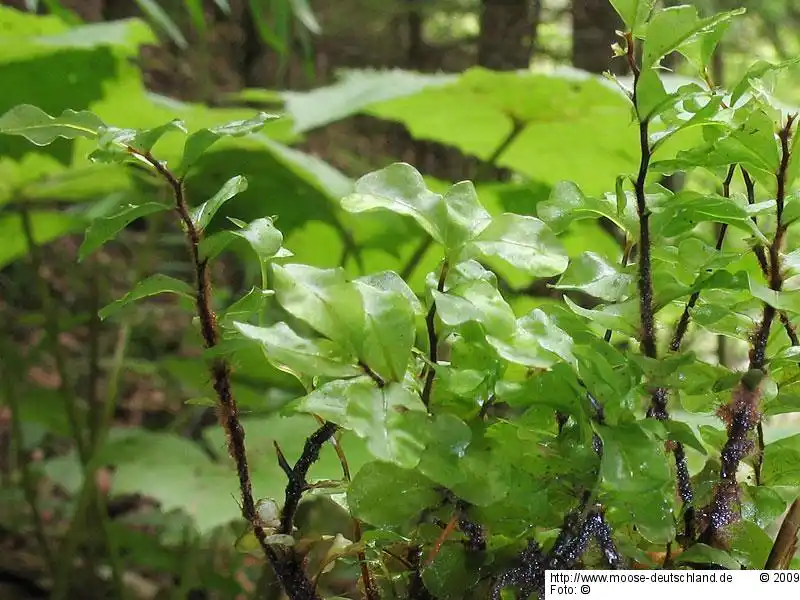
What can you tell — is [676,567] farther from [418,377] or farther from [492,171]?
[492,171]

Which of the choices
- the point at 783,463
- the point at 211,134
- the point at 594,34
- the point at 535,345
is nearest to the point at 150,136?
the point at 211,134

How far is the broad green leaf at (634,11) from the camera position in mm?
210

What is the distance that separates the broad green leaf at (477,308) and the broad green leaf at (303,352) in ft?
0.10

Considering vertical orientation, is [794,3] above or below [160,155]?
above

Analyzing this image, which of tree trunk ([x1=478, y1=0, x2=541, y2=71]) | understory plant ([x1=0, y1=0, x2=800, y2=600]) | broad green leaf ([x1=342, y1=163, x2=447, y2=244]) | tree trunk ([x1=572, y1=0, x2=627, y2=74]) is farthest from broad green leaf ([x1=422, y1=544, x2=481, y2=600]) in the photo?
tree trunk ([x1=478, y1=0, x2=541, y2=71])

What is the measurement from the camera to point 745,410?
0.74 ft

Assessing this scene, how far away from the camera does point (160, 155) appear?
0.72 m

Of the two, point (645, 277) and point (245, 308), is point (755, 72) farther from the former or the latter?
point (245, 308)

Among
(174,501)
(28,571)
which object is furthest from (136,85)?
(28,571)

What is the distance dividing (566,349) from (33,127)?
0.17 metres

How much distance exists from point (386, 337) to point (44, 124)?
0.12 m

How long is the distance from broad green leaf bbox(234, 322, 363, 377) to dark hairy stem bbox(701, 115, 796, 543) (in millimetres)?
124

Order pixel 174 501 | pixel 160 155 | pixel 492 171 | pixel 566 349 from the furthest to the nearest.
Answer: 1. pixel 492 171
2. pixel 160 155
3. pixel 174 501
4. pixel 566 349

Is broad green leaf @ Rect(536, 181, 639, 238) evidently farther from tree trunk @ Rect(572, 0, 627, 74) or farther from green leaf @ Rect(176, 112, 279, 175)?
tree trunk @ Rect(572, 0, 627, 74)
